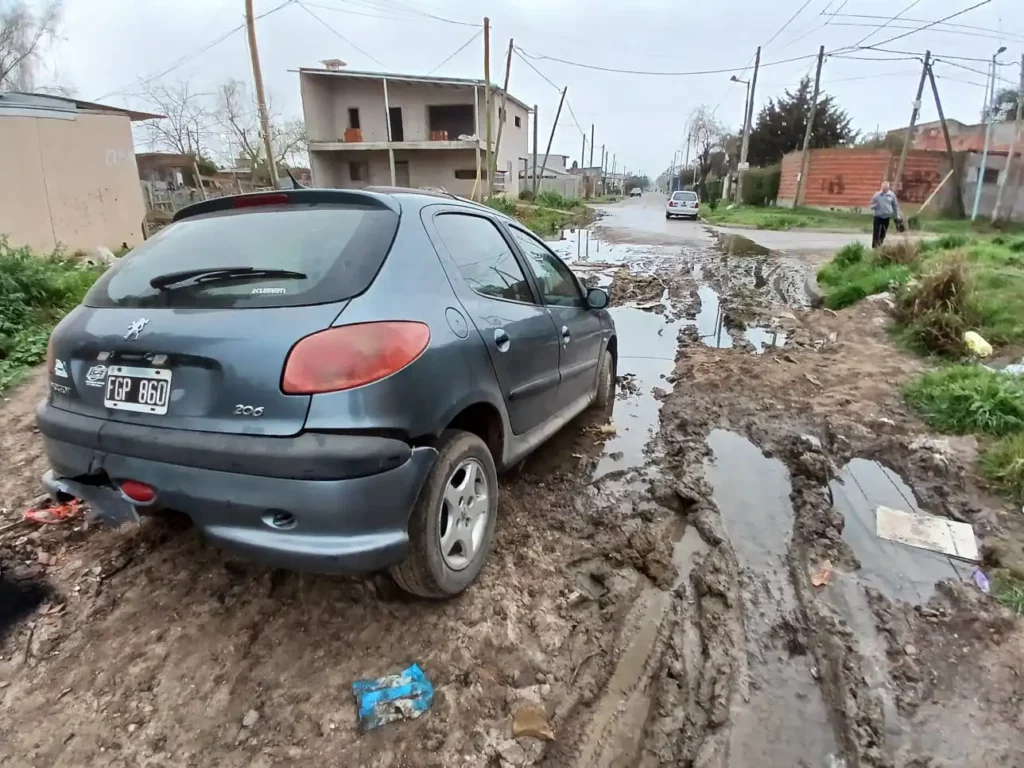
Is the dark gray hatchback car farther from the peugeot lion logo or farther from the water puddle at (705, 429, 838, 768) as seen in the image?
the water puddle at (705, 429, 838, 768)

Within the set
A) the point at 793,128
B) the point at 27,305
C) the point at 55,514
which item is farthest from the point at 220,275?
the point at 793,128

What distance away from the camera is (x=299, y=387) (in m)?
2.06

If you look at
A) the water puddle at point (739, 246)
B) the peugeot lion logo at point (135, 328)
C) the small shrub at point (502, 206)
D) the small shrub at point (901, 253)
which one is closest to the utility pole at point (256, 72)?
the small shrub at point (502, 206)

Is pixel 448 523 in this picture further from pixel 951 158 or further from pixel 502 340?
pixel 951 158

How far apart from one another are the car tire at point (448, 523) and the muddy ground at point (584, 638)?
0.56 feet

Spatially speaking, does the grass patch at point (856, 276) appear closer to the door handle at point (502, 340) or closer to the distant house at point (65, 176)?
the door handle at point (502, 340)

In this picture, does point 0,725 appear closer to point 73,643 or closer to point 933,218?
point 73,643

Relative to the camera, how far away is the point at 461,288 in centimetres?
276

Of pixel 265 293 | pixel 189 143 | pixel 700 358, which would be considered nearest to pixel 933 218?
pixel 700 358

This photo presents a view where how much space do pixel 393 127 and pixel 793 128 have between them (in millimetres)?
27613

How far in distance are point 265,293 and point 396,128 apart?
35.2 m

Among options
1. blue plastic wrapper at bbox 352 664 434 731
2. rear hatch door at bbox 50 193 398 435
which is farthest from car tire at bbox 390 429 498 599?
rear hatch door at bbox 50 193 398 435

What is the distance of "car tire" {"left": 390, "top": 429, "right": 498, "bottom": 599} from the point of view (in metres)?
2.37

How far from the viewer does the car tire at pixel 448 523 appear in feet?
7.77
